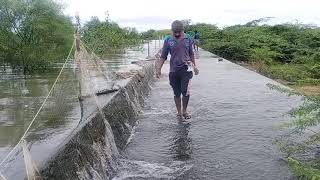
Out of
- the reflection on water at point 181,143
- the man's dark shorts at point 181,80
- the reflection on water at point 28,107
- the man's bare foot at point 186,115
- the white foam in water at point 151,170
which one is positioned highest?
the man's dark shorts at point 181,80

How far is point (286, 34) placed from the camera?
35.3m

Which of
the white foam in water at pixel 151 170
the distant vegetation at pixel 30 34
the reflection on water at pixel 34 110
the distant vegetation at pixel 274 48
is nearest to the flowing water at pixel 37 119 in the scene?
the reflection on water at pixel 34 110

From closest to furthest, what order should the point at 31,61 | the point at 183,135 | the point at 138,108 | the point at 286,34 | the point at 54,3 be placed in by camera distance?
the point at 183,135, the point at 138,108, the point at 31,61, the point at 54,3, the point at 286,34

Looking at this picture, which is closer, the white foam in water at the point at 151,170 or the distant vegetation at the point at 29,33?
the white foam in water at the point at 151,170

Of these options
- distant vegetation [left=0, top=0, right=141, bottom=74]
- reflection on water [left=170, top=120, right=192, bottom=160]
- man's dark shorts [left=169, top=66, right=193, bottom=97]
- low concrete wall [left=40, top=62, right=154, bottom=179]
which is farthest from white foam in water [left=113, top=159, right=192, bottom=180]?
distant vegetation [left=0, top=0, right=141, bottom=74]

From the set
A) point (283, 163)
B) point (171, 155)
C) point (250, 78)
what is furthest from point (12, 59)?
point (283, 163)

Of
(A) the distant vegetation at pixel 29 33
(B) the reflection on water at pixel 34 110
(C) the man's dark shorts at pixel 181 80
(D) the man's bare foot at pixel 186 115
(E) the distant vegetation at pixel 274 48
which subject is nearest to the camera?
(B) the reflection on water at pixel 34 110

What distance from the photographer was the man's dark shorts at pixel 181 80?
31.0ft

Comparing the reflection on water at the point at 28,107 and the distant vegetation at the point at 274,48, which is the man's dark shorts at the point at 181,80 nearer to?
the reflection on water at the point at 28,107

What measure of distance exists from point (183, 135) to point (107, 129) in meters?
1.55

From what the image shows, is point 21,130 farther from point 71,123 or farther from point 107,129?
point 107,129

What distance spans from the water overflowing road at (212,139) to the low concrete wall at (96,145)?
24 centimetres

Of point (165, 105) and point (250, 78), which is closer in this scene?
point (165, 105)

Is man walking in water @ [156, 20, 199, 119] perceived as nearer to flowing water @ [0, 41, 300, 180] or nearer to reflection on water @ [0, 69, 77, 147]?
flowing water @ [0, 41, 300, 180]
